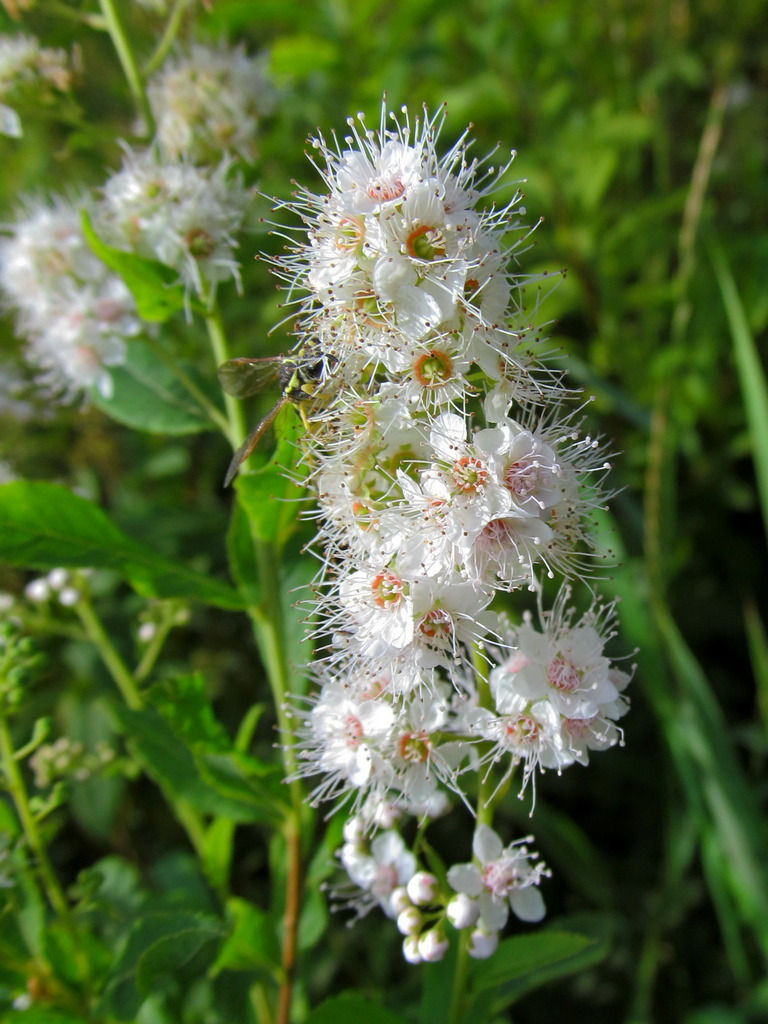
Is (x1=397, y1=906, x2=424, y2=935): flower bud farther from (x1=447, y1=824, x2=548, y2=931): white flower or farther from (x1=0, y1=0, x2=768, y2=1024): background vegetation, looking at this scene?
(x1=0, y1=0, x2=768, y2=1024): background vegetation

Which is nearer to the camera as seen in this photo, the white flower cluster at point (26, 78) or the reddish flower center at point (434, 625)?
the reddish flower center at point (434, 625)

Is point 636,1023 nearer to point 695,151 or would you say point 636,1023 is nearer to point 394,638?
point 394,638

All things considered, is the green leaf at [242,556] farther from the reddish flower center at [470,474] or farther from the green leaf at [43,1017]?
the green leaf at [43,1017]

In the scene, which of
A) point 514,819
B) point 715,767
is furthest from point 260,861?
point 715,767

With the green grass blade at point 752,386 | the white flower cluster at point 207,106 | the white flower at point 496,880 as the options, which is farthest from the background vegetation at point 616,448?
the white flower at point 496,880

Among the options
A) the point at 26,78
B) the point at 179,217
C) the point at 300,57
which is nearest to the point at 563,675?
the point at 179,217

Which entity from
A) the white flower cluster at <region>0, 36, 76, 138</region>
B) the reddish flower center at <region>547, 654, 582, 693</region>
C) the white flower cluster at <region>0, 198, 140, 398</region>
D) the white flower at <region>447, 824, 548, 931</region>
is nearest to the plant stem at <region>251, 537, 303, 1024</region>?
the white flower at <region>447, 824, 548, 931</region>
